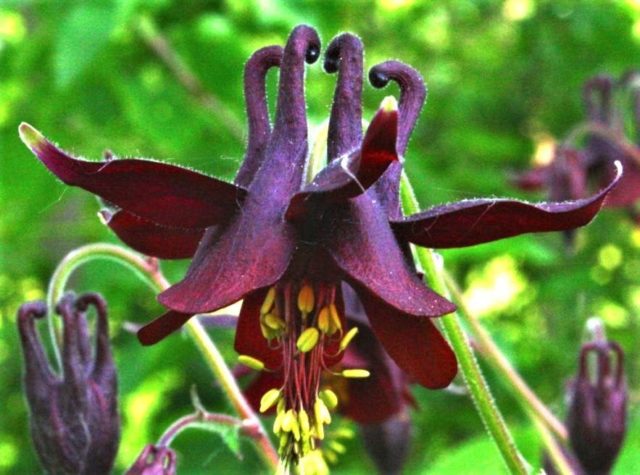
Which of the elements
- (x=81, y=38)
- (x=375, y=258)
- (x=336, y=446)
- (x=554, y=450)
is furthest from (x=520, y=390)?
(x=81, y=38)

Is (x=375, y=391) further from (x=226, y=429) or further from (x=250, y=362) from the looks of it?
(x=250, y=362)

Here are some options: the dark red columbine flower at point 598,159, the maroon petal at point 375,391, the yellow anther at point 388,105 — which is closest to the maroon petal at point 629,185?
the dark red columbine flower at point 598,159

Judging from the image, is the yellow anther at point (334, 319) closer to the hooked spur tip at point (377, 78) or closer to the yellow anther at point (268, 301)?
the yellow anther at point (268, 301)

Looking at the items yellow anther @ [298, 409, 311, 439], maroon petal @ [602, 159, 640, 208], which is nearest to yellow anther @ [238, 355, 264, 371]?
yellow anther @ [298, 409, 311, 439]

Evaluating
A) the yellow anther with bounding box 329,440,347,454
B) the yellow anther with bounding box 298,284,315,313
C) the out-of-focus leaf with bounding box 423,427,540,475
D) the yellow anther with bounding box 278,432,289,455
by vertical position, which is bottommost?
the out-of-focus leaf with bounding box 423,427,540,475

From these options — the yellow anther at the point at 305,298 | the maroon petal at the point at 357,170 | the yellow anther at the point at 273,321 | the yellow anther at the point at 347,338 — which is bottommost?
the yellow anther at the point at 347,338

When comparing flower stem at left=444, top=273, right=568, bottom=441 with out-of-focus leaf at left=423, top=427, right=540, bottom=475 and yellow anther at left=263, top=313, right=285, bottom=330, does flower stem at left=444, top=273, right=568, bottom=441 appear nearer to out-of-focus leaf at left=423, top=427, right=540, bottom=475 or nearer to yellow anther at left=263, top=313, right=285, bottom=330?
out-of-focus leaf at left=423, top=427, right=540, bottom=475
